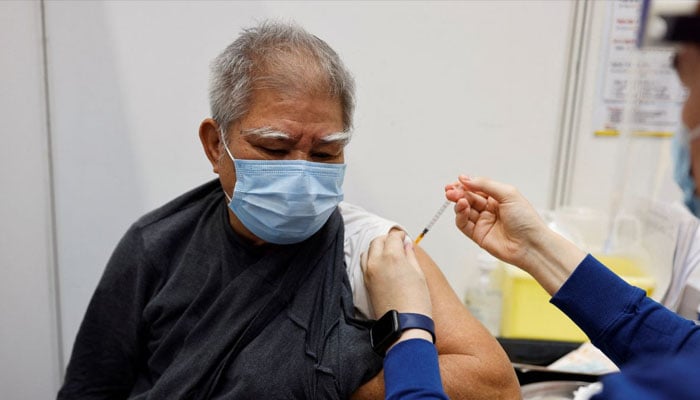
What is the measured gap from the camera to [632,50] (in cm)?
179

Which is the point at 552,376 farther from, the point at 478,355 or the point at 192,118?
the point at 192,118

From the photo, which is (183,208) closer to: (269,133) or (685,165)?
(269,133)

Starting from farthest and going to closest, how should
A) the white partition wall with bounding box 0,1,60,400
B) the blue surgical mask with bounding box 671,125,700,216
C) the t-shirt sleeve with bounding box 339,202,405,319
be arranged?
the white partition wall with bounding box 0,1,60,400
the t-shirt sleeve with bounding box 339,202,405,319
the blue surgical mask with bounding box 671,125,700,216

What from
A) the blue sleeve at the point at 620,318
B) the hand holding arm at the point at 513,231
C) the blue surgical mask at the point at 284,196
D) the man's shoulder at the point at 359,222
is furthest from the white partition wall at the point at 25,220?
the blue sleeve at the point at 620,318

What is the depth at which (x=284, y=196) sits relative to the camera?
1.19 metres

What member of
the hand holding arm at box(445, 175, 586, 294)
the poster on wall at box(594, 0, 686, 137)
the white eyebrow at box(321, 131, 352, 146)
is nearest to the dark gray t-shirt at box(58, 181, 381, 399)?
the white eyebrow at box(321, 131, 352, 146)

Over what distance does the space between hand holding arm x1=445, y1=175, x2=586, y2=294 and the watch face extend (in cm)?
35

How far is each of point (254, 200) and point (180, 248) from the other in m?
0.33

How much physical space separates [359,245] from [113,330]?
2.29ft

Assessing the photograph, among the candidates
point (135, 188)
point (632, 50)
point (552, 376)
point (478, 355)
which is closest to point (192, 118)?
point (135, 188)

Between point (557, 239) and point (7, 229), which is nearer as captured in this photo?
point (557, 239)

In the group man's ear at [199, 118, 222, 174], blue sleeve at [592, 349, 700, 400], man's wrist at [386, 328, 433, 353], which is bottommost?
man's wrist at [386, 328, 433, 353]

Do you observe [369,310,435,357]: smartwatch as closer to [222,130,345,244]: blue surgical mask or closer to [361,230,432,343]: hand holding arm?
[361,230,432,343]: hand holding arm

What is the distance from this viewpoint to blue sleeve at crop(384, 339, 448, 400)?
2.97 ft
